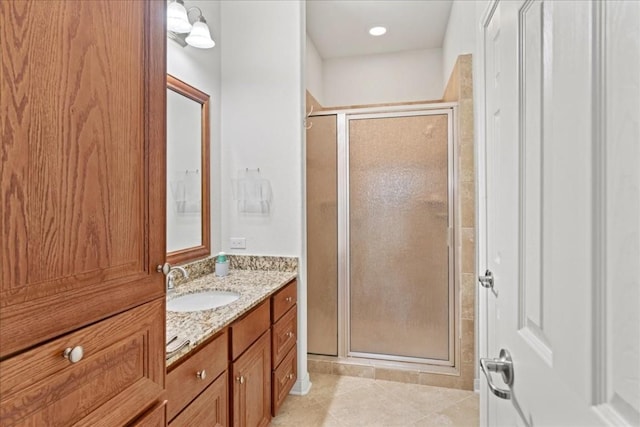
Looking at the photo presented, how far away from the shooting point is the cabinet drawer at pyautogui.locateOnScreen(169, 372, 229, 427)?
1165 millimetres

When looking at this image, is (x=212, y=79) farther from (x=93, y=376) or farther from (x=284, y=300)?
(x=93, y=376)

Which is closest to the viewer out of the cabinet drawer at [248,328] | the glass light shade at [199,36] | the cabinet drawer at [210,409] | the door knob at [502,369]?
the door knob at [502,369]

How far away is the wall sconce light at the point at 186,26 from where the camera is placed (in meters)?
1.82

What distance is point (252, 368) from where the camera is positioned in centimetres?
167

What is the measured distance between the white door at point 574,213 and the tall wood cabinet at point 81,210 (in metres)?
0.85

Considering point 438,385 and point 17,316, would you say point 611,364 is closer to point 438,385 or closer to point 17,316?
point 17,316

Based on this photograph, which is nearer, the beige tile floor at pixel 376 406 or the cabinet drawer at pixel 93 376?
the cabinet drawer at pixel 93 376

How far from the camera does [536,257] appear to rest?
0.67 m

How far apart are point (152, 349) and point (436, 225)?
217 cm

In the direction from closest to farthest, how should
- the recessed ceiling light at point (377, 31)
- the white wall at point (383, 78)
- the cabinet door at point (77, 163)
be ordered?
the cabinet door at point (77, 163) → the recessed ceiling light at point (377, 31) → the white wall at point (383, 78)

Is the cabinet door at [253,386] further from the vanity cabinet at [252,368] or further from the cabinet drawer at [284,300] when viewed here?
the cabinet drawer at [284,300]

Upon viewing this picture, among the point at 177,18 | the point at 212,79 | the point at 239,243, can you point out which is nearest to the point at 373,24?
the point at 212,79

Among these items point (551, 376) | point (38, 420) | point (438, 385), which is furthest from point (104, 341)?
point (438, 385)

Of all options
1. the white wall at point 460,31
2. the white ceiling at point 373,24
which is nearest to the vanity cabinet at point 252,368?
the white wall at point 460,31
